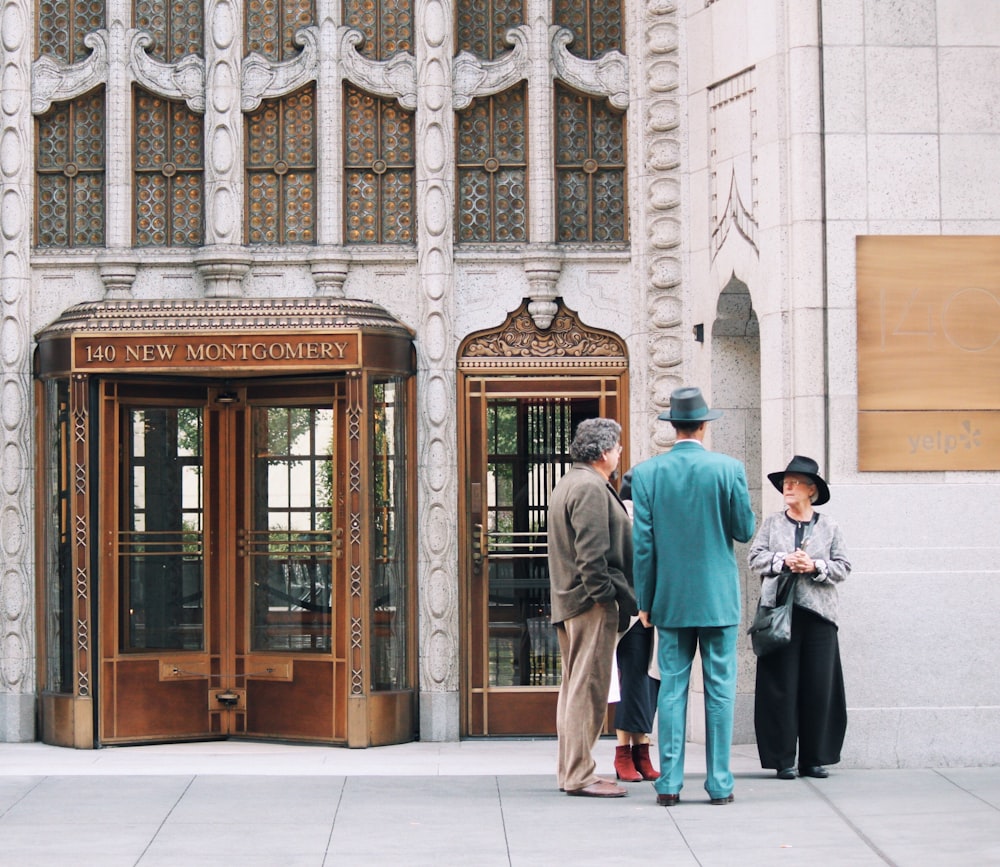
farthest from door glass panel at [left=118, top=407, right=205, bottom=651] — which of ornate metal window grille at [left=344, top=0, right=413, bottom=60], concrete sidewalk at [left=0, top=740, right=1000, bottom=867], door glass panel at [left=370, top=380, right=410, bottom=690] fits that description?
ornate metal window grille at [left=344, top=0, right=413, bottom=60]

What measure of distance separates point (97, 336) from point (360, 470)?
1899 mm

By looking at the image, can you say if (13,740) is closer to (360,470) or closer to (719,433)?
(360,470)

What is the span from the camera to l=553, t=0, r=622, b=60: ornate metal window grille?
1209 cm

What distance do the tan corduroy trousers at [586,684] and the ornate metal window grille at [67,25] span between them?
5708mm

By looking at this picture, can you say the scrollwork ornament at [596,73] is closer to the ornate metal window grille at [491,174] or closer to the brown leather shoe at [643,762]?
the ornate metal window grille at [491,174]

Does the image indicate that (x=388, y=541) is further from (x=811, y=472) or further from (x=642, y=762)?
(x=811, y=472)

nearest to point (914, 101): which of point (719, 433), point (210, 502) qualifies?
point (719, 433)

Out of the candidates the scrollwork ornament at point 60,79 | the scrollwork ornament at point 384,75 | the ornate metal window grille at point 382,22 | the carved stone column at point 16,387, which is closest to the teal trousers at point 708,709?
the scrollwork ornament at point 384,75

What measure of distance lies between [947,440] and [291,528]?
4302 millimetres

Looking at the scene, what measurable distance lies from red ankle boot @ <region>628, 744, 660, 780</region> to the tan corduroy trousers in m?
0.54

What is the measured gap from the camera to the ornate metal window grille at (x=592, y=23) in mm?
12086

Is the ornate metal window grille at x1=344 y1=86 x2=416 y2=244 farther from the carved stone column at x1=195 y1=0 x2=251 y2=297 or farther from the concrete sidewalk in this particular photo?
the concrete sidewalk

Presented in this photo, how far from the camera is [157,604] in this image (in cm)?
1168

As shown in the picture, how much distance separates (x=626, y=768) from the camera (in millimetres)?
9531
